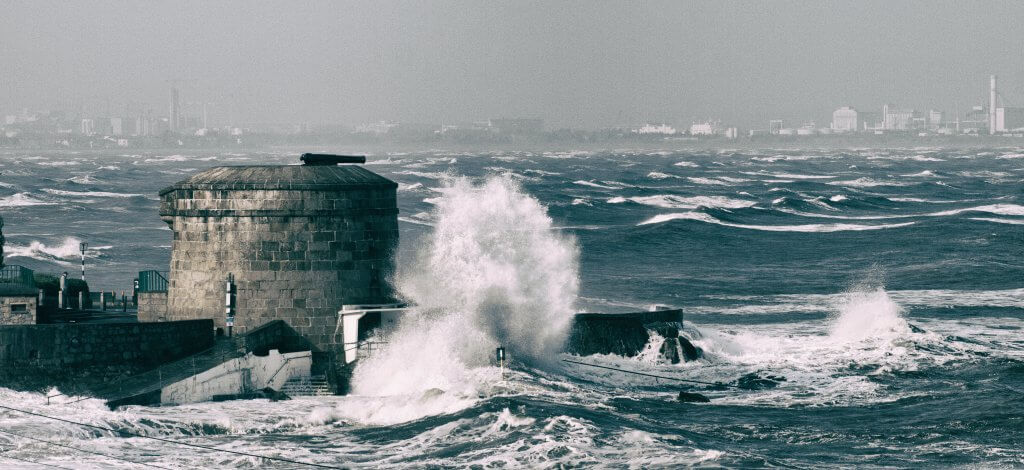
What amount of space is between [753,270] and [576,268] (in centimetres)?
747

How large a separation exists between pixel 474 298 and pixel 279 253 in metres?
5.61

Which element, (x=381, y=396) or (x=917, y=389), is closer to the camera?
(x=381, y=396)

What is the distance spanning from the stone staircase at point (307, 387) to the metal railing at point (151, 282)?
5305 millimetres

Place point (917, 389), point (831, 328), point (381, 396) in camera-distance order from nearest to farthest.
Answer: point (381, 396) < point (917, 389) < point (831, 328)

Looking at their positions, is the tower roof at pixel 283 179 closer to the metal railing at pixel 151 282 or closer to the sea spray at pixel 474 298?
the sea spray at pixel 474 298

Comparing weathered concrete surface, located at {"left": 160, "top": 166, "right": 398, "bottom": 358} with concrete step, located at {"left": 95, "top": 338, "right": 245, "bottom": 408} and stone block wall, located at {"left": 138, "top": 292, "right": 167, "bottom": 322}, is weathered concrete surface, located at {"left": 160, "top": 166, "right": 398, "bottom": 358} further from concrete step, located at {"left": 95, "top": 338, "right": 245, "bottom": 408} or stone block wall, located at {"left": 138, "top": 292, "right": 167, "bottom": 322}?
stone block wall, located at {"left": 138, "top": 292, "right": 167, "bottom": 322}

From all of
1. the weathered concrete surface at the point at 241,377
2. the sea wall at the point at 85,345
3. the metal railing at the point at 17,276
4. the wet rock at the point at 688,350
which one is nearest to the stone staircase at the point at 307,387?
the weathered concrete surface at the point at 241,377

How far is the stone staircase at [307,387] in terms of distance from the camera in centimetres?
3194

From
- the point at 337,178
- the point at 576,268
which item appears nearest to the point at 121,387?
the point at 337,178

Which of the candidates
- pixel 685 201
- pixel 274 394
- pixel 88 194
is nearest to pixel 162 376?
pixel 274 394

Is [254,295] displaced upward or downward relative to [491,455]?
upward

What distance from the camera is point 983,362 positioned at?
125 feet

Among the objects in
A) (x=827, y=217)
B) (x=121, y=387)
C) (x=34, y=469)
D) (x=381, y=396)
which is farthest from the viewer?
(x=827, y=217)

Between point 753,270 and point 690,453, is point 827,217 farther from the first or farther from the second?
point 690,453
